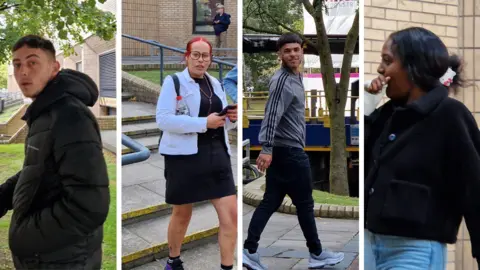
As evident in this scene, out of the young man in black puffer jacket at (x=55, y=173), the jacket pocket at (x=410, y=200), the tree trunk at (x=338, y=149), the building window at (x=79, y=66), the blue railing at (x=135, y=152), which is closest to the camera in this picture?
the young man in black puffer jacket at (x=55, y=173)

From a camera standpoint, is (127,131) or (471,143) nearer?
(471,143)

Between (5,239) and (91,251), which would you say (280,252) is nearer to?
(91,251)

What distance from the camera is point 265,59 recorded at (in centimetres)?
312

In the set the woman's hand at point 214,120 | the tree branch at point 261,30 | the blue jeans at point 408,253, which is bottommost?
the blue jeans at point 408,253

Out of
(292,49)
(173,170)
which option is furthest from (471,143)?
(173,170)

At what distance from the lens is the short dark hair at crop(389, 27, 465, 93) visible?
107 inches

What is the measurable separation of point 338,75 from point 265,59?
0.42 meters

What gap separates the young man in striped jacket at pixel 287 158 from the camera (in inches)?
121

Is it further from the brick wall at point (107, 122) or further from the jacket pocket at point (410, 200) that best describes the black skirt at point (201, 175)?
the jacket pocket at point (410, 200)

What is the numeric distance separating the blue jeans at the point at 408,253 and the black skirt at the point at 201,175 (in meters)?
0.83

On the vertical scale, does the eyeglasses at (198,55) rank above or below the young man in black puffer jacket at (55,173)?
above

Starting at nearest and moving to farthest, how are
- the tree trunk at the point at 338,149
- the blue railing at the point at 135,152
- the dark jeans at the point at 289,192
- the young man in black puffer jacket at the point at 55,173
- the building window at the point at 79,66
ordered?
1. the young man in black puffer jacket at the point at 55,173
2. the building window at the point at 79,66
3. the blue railing at the point at 135,152
4. the tree trunk at the point at 338,149
5. the dark jeans at the point at 289,192

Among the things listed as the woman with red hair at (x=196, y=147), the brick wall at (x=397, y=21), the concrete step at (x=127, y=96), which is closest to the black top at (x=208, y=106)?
the woman with red hair at (x=196, y=147)

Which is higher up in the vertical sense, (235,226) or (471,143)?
(471,143)
